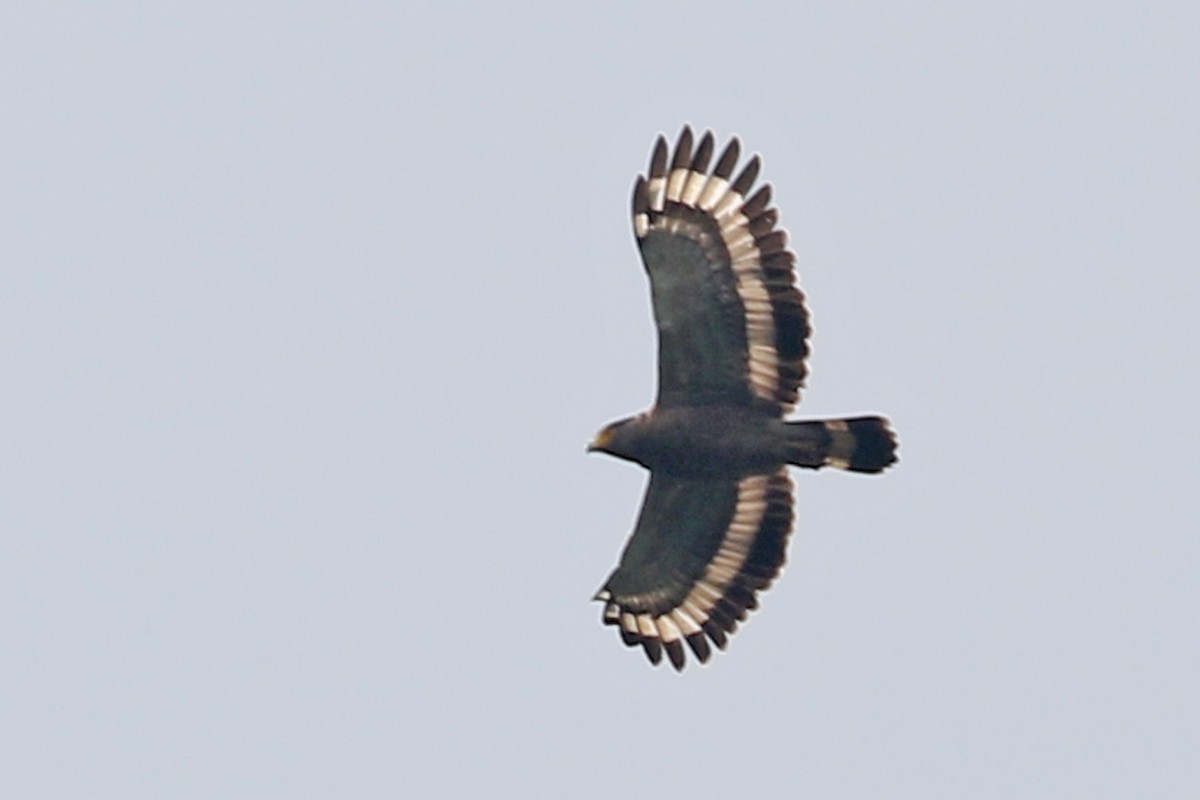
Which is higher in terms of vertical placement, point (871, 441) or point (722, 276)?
point (722, 276)

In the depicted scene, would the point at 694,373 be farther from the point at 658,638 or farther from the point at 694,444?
the point at 658,638

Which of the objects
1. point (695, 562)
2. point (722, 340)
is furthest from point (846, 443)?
point (695, 562)

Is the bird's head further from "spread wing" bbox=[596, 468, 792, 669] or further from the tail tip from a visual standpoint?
the tail tip

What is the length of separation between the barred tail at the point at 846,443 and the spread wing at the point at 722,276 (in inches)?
9.7

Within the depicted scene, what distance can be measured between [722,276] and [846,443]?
1.47m

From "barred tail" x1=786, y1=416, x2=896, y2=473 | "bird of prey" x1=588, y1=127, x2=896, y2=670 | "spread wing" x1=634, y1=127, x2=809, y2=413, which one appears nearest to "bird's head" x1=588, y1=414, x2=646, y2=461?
"bird of prey" x1=588, y1=127, x2=896, y2=670

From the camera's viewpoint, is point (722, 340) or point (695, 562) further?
point (695, 562)

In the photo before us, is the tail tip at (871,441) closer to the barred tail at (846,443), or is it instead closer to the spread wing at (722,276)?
the barred tail at (846,443)

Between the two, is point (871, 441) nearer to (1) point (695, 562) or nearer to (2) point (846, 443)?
(2) point (846, 443)

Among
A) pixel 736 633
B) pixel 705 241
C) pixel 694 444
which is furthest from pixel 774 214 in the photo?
pixel 736 633

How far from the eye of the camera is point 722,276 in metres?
19.3

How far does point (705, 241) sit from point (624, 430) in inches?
58.6

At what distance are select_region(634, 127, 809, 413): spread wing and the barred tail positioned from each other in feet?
0.81

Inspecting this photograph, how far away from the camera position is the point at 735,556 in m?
20.3
